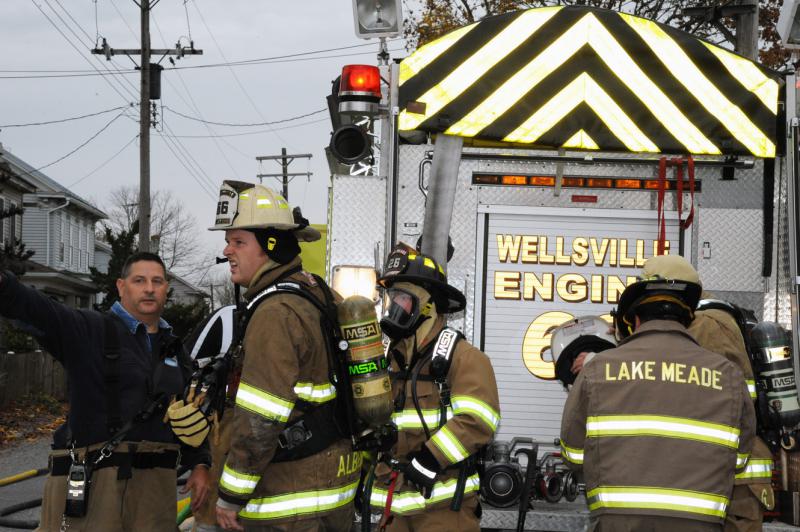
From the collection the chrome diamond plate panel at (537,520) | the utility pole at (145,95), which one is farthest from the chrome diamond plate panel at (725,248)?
the utility pole at (145,95)

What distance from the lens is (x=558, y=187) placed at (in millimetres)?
5531

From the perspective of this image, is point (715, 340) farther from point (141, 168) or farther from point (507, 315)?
point (141, 168)

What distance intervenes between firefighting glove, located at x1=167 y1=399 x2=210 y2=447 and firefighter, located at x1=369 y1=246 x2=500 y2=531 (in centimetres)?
77

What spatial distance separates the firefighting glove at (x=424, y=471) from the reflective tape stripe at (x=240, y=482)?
71cm

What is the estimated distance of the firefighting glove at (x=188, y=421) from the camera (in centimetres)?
383

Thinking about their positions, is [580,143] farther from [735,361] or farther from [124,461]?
[124,461]

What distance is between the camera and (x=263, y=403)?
3.45 metres

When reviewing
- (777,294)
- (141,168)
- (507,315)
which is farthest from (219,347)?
(141,168)

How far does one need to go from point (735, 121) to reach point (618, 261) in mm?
1042

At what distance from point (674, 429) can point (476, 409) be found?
1027 mm

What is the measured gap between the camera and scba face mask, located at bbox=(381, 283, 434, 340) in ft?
13.5

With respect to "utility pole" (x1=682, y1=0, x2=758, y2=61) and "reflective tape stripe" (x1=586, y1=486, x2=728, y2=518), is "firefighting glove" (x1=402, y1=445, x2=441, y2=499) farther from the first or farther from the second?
"utility pole" (x1=682, y1=0, x2=758, y2=61)

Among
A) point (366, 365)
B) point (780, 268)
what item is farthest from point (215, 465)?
point (780, 268)

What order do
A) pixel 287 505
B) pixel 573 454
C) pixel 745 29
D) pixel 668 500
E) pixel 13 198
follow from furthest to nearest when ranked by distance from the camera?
pixel 13 198, pixel 745 29, pixel 287 505, pixel 573 454, pixel 668 500
